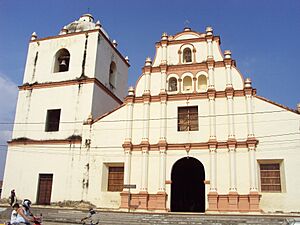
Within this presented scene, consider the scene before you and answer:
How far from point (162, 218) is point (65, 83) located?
35.7ft

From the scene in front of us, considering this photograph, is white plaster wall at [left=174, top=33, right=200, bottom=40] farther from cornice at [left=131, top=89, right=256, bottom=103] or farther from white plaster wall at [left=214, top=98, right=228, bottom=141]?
white plaster wall at [left=214, top=98, right=228, bottom=141]

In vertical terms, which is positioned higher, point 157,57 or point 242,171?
point 157,57

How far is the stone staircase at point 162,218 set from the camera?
45.9 feet

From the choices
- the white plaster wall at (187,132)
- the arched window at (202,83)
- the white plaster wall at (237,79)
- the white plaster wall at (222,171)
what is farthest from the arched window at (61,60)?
the white plaster wall at (222,171)

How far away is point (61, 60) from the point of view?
22828mm

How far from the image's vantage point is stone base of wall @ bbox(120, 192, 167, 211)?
17297 millimetres

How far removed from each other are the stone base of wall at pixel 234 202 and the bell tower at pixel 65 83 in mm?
8579

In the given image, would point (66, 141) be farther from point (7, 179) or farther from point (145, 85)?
point (145, 85)

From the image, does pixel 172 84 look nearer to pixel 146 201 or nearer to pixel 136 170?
pixel 136 170

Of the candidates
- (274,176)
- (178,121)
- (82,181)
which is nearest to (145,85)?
(178,121)

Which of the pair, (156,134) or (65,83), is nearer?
(156,134)

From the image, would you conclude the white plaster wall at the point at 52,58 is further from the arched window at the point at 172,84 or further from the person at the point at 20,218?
the person at the point at 20,218

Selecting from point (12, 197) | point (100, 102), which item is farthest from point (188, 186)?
point (12, 197)

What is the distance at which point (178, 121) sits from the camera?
1878cm
